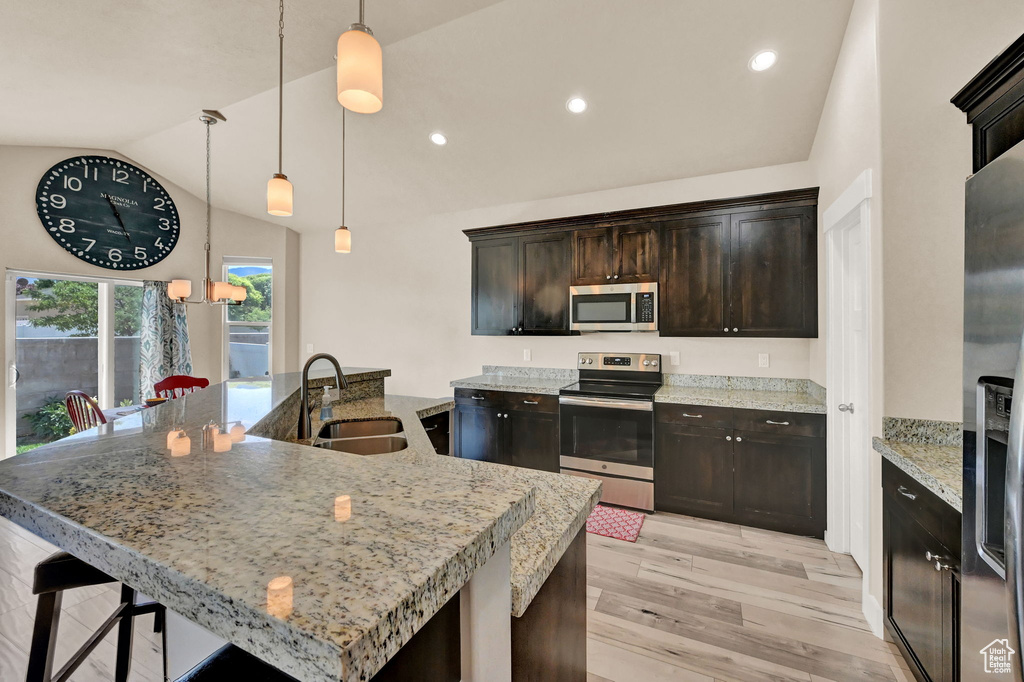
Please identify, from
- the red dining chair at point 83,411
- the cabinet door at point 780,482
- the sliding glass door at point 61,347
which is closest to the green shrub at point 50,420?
the sliding glass door at point 61,347

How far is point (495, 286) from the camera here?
410cm

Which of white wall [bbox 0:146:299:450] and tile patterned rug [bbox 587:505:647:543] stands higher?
white wall [bbox 0:146:299:450]

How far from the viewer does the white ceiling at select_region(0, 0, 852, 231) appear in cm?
240

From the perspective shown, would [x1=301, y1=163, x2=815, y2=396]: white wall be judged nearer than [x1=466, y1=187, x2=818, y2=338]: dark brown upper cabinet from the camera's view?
No

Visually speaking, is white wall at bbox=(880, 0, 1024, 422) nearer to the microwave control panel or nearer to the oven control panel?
the microwave control panel

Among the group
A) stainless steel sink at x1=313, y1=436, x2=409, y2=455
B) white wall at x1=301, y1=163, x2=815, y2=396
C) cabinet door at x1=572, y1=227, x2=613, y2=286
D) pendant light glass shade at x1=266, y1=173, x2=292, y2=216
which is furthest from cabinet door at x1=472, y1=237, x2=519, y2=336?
pendant light glass shade at x1=266, y1=173, x2=292, y2=216

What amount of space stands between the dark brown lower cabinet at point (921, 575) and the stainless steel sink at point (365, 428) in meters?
2.28

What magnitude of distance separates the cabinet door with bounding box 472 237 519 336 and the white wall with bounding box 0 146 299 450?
9.32ft

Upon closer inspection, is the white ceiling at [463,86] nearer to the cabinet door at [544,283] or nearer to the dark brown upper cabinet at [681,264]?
the dark brown upper cabinet at [681,264]

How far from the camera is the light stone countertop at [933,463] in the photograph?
52.3 inches

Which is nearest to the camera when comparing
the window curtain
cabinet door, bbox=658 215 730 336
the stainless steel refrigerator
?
the stainless steel refrigerator

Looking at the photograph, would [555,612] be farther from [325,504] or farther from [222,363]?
[222,363]

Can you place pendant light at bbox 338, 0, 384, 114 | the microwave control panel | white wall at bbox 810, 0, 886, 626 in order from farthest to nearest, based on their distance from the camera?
the microwave control panel, white wall at bbox 810, 0, 886, 626, pendant light at bbox 338, 0, 384, 114

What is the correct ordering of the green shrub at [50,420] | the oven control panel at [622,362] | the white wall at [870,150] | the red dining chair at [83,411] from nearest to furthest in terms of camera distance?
the white wall at [870,150] < the red dining chair at [83,411] < the oven control panel at [622,362] < the green shrub at [50,420]
